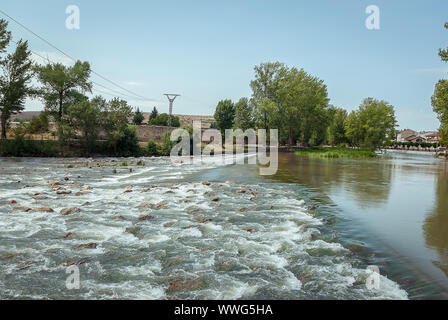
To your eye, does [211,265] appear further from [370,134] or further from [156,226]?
[370,134]

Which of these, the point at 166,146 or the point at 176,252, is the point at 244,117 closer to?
the point at 166,146

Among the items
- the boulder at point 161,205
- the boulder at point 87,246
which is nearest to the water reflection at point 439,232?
the boulder at point 87,246

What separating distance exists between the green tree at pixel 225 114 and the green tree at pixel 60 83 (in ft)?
159

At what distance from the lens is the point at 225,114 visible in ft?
317

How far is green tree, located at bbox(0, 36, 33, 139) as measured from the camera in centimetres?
4342

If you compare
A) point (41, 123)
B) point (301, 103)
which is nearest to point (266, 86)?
point (301, 103)

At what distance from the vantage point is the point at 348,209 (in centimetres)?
1231

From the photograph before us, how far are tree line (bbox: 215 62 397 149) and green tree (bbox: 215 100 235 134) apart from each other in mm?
16104

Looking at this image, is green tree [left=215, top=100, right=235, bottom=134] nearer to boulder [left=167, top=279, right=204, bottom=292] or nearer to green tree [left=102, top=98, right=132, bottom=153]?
green tree [left=102, top=98, right=132, bottom=153]

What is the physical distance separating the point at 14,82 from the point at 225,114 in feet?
196

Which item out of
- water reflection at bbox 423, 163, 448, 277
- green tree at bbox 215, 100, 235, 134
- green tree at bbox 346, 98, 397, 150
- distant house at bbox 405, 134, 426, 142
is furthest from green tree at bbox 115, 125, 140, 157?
distant house at bbox 405, 134, 426, 142

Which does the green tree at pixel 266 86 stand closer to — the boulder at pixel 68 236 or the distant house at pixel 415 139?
the boulder at pixel 68 236

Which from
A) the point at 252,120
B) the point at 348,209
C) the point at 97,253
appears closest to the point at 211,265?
the point at 97,253
